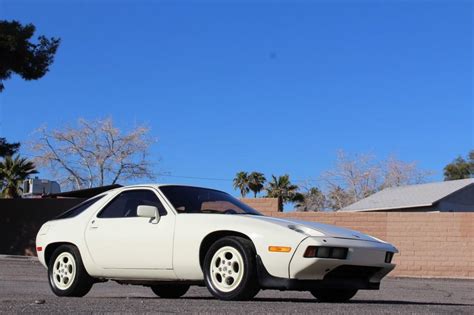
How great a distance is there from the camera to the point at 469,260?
20.0 metres

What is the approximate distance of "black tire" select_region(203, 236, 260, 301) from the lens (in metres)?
7.02

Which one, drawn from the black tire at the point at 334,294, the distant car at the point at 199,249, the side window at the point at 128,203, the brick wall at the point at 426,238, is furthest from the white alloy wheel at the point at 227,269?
the brick wall at the point at 426,238

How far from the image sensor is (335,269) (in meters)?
7.20

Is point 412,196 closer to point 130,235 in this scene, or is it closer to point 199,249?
point 130,235

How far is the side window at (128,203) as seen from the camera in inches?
329

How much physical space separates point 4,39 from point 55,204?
5.96 m

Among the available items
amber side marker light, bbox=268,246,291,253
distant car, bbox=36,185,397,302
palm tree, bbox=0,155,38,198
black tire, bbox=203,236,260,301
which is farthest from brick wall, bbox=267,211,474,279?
palm tree, bbox=0,155,38,198

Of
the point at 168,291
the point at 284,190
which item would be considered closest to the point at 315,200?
the point at 284,190

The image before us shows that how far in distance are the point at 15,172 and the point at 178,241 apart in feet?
141

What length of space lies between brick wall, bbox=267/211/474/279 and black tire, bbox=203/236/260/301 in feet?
45.4

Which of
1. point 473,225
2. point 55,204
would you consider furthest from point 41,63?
point 473,225

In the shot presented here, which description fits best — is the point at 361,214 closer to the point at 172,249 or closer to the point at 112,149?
the point at 172,249

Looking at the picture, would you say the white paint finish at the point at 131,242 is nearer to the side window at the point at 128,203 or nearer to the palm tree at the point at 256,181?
the side window at the point at 128,203

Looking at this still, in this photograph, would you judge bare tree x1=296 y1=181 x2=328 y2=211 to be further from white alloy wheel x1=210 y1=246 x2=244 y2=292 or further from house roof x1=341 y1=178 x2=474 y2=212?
white alloy wheel x1=210 y1=246 x2=244 y2=292
